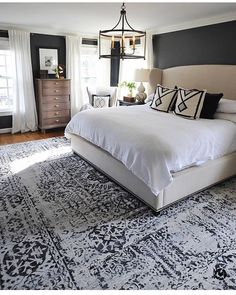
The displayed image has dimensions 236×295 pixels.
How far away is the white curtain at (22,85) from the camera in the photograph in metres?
4.89

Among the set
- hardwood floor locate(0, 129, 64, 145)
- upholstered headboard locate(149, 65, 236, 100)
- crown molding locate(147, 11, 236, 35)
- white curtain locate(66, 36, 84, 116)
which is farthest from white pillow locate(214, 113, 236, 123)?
white curtain locate(66, 36, 84, 116)

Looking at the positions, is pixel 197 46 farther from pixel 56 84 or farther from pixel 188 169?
pixel 56 84

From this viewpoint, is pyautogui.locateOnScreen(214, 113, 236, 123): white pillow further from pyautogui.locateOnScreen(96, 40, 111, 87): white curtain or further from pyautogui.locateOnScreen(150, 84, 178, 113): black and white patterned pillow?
pyautogui.locateOnScreen(96, 40, 111, 87): white curtain

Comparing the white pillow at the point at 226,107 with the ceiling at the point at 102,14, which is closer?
the white pillow at the point at 226,107

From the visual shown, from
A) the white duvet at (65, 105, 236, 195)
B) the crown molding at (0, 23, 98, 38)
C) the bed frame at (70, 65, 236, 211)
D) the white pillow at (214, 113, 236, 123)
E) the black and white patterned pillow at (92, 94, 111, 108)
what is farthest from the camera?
the black and white patterned pillow at (92, 94, 111, 108)

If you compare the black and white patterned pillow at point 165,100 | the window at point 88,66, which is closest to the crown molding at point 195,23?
the black and white patterned pillow at point 165,100

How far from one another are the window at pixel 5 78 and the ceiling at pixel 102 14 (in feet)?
1.54

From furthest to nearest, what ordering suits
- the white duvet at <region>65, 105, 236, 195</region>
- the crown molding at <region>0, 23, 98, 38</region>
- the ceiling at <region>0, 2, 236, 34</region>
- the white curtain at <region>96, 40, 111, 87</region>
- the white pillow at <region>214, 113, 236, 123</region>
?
1. the white curtain at <region>96, 40, 111, 87</region>
2. the crown molding at <region>0, 23, 98, 38</region>
3. the ceiling at <region>0, 2, 236, 34</region>
4. the white pillow at <region>214, 113, 236, 123</region>
5. the white duvet at <region>65, 105, 236, 195</region>

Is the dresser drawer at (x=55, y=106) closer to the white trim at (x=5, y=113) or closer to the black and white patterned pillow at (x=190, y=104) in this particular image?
the white trim at (x=5, y=113)

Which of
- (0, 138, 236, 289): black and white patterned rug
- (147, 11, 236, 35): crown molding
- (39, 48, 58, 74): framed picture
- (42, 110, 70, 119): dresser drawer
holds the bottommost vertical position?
(0, 138, 236, 289): black and white patterned rug

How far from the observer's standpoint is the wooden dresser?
16.9ft

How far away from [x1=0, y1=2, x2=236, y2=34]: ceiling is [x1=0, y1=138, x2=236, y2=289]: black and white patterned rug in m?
2.43

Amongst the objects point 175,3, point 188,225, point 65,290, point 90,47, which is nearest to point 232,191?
point 188,225

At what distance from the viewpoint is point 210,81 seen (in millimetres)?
4035
